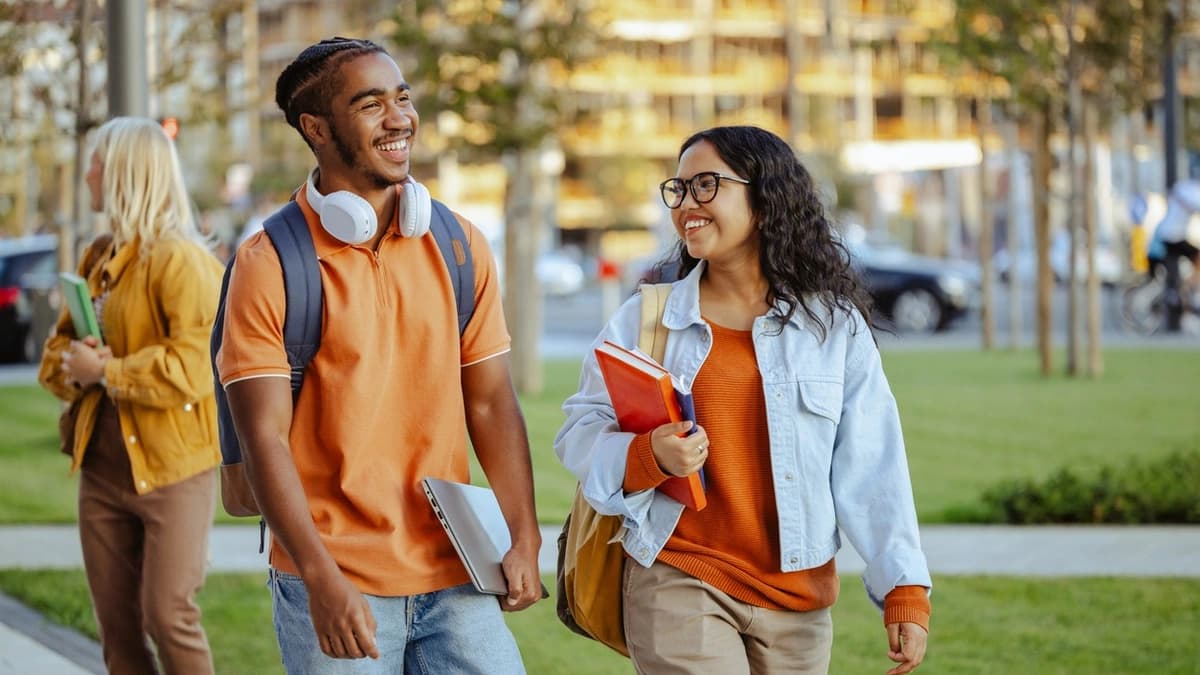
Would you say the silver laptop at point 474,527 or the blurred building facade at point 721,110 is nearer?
the silver laptop at point 474,527

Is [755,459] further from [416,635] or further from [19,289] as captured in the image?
[19,289]

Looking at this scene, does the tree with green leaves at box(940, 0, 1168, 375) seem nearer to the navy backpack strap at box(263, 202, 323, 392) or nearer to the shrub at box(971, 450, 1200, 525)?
the shrub at box(971, 450, 1200, 525)

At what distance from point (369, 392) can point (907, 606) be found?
1.14 m

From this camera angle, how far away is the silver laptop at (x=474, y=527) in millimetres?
3111

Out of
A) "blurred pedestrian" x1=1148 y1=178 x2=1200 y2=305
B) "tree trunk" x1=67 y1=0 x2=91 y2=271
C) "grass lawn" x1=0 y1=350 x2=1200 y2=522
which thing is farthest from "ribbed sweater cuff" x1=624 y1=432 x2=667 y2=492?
"blurred pedestrian" x1=1148 y1=178 x2=1200 y2=305

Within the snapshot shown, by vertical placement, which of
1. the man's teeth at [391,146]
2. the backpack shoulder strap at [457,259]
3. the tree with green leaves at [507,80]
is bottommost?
the backpack shoulder strap at [457,259]

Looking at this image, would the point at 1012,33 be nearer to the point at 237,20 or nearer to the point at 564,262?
the point at 237,20

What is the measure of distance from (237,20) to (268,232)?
40.8 feet

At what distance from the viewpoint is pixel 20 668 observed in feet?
20.2

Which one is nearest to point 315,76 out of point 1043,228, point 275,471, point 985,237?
point 275,471

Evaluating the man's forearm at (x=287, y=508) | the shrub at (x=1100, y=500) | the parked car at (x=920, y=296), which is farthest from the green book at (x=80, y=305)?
the parked car at (x=920, y=296)

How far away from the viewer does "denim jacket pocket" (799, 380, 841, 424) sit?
3.49 meters

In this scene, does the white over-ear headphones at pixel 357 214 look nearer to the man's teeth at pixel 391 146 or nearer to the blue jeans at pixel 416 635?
the man's teeth at pixel 391 146

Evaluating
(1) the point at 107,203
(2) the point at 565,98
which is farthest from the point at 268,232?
(2) the point at 565,98
